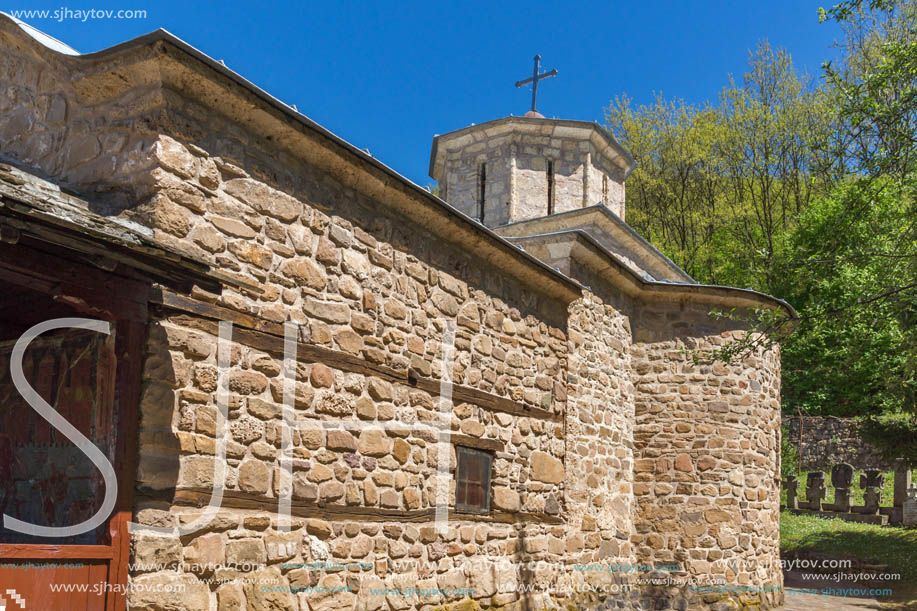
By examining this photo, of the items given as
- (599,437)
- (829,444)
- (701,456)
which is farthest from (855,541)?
(599,437)

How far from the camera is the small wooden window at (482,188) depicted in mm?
13977

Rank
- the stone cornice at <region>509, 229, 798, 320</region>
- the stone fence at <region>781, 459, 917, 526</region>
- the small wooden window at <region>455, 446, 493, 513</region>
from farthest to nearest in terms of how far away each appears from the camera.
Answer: the stone fence at <region>781, 459, 917, 526</region>
the stone cornice at <region>509, 229, 798, 320</region>
the small wooden window at <region>455, 446, 493, 513</region>

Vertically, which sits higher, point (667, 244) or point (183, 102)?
point (667, 244)

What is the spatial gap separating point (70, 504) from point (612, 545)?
6396 millimetres

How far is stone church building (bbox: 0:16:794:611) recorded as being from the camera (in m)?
4.20

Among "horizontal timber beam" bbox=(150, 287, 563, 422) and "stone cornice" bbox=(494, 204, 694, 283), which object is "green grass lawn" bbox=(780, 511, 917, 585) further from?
"horizontal timber beam" bbox=(150, 287, 563, 422)

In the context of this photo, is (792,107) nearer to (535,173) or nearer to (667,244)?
(667,244)

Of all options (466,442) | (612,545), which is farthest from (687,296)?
(466,442)

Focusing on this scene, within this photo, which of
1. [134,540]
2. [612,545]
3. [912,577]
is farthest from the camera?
[912,577]

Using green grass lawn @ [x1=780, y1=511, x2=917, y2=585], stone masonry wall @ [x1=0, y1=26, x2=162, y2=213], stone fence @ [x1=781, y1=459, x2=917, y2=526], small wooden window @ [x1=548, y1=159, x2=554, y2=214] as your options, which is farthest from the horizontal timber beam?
stone fence @ [x1=781, y1=459, x2=917, y2=526]

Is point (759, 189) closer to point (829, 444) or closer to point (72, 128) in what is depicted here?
point (829, 444)

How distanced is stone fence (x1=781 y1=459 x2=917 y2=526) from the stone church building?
1151 cm

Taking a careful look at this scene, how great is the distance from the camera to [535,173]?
45.3 feet

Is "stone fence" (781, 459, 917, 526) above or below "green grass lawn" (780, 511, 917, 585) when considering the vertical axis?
above
